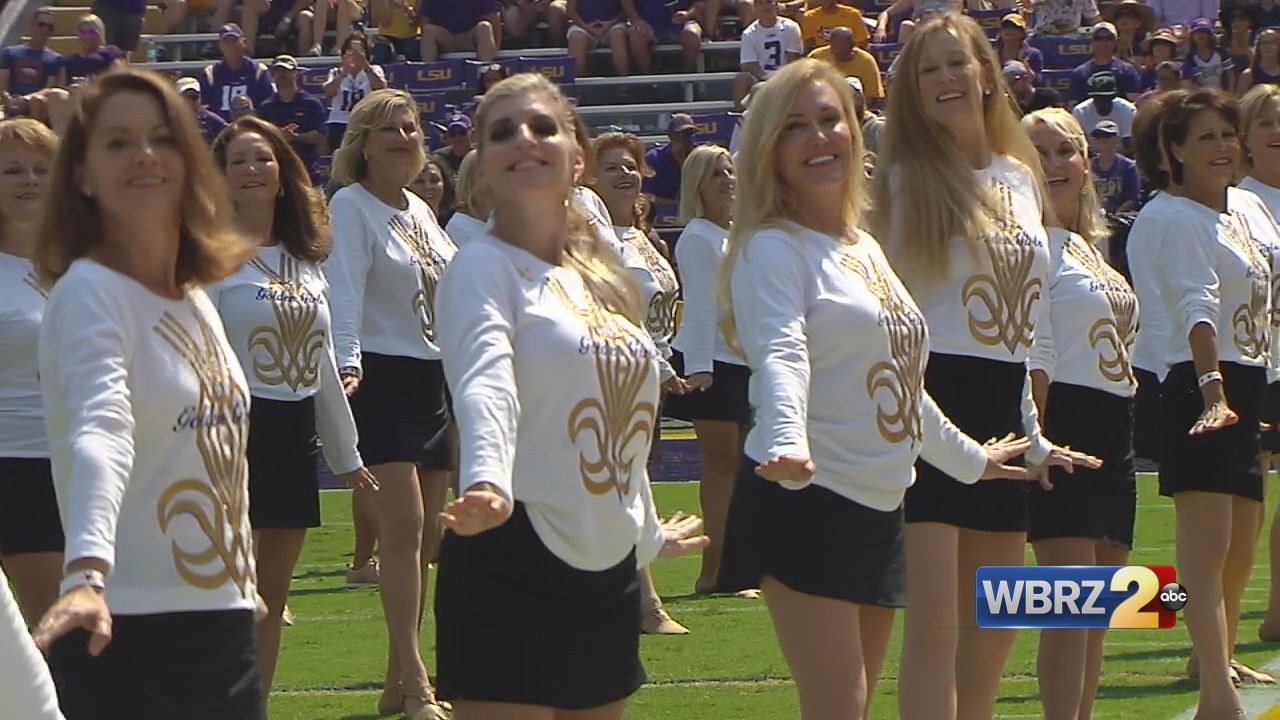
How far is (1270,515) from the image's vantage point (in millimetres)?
11211

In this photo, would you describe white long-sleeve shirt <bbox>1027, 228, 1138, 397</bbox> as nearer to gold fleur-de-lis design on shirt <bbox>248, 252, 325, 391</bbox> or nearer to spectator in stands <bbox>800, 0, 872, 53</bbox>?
gold fleur-de-lis design on shirt <bbox>248, 252, 325, 391</bbox>

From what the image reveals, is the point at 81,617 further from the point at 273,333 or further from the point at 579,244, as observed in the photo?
the point at 273,333

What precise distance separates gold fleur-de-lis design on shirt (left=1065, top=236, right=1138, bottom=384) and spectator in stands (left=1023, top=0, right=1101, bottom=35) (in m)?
13.9

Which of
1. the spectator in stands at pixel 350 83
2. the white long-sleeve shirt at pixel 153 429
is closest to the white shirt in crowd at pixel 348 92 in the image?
the spectator in stands at pixel 350 83

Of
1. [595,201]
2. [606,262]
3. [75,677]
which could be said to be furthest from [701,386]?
[75,677]

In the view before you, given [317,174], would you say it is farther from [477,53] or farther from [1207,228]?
[1207,228]

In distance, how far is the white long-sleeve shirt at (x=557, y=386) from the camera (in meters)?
3.83

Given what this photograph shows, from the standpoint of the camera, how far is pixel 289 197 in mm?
6555

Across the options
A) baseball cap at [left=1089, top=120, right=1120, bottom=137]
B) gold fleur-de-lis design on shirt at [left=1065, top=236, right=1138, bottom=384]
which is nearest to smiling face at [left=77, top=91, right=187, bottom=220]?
gold fleur-de-lis design on shirt at [left=1065, top=236, right=1138, bottom=384]

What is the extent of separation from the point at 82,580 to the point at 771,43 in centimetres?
1661

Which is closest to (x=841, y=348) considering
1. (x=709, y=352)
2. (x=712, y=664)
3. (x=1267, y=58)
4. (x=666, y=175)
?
(x=712, y=664)

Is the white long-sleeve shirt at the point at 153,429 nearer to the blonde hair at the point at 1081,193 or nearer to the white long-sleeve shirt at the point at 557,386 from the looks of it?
the white long-sleeve shirt at the point at 557,386

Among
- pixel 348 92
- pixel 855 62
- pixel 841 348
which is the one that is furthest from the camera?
pixel 348 92

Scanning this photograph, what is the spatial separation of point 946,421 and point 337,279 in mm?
2777
